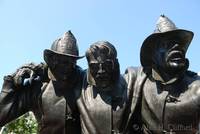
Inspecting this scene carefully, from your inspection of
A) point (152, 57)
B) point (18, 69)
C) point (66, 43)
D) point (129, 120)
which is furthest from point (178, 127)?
point (18, 69)

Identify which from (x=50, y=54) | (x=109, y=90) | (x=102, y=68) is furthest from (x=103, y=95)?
(x=50, y=54)

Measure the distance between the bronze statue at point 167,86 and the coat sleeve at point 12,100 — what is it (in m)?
1.22

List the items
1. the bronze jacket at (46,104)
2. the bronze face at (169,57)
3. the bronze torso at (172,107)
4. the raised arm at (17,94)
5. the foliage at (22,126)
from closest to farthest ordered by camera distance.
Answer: the bronze torso at (172,107)
the bronze face at (169,57)
the bronze jacket at (46,104)
the raised arm at (17,94)
the foliage at (22,126)

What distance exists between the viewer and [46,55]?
4551 millimetres

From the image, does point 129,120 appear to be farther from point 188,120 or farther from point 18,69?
point 18,69

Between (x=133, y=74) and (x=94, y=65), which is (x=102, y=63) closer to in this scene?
(x=94, y=65)

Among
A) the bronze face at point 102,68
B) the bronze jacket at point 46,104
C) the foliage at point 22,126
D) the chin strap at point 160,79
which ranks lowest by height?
the foliage at point 22,126

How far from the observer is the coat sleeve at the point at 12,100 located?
4.60 m

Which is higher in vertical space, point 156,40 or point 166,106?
point 156,40

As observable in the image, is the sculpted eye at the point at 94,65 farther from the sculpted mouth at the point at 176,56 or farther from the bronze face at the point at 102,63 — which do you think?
the sculpted mouth at the point at 176,56

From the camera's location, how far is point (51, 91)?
457 centimetres

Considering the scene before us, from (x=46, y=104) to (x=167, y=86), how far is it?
131 cm

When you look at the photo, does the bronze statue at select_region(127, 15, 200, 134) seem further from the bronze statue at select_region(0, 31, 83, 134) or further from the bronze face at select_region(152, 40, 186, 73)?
the bronze statue at select_region(0, 31, 83, 134)

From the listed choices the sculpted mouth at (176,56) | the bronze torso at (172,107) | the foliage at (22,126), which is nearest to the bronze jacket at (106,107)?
the bronze torso at (172,107)
